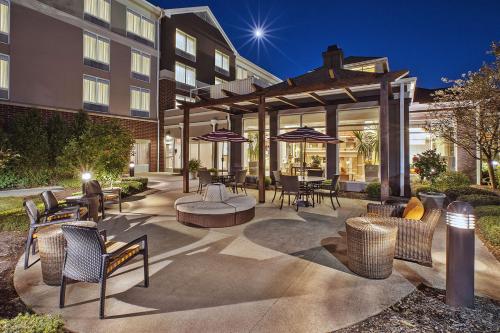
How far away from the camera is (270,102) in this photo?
11.7m

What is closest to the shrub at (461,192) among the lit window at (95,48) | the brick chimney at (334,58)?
the brick chimney at (334,58)

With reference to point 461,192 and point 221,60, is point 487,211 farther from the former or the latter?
point 221,60

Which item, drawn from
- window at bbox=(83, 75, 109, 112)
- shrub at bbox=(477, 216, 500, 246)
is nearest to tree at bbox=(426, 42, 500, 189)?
shrub at bbox=(477, 216, 500, 246)

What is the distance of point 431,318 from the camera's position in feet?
8.39

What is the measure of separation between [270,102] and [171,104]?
10.9 meters

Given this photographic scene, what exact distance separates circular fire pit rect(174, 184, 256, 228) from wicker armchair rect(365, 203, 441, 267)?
119 inches

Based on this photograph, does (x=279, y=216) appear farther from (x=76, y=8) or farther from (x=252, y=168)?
(x=76, y=8)

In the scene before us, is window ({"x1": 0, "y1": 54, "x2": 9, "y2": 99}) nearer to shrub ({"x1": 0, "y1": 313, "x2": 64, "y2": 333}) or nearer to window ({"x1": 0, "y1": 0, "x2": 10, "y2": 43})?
window ({"x1": 0, "y1": 0, "x2": 10, "y2": 43})

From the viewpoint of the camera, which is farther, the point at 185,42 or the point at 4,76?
the point at 185,42

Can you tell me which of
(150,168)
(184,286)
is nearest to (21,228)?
(184,286)

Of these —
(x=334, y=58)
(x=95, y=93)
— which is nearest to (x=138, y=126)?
(x=95, y=93)

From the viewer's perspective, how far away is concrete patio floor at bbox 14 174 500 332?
8.30ft

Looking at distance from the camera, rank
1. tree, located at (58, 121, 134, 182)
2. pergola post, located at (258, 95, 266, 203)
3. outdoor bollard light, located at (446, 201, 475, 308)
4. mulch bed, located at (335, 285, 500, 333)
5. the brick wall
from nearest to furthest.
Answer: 1. mulch bed, located at (335, 285, 500, 333)
2. outdoor bollard light, located at (446, 201, 475, 308)
3. pergola post, located at (258, 95, 266, 203)
4. tree, located at (58, 121, 134, 182)
5. the brick wall

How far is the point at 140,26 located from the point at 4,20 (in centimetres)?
754
